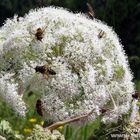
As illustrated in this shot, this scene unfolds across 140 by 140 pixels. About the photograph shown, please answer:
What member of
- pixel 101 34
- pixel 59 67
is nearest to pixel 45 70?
pixel 59 67

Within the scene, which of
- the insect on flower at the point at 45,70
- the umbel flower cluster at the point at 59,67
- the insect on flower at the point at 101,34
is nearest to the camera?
the insect on flower at the point at 45,70

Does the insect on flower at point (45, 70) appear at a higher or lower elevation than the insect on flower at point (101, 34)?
lower

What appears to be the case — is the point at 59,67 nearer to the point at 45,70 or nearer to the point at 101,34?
the point at 45,70

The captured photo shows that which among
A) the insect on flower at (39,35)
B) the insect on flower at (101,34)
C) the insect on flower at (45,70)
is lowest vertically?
the insect on flower at (45,70)

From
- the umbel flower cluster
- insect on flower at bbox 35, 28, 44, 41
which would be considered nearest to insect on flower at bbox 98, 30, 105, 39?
the umbel flower cluster

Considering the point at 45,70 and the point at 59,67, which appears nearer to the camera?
the point at 45,70

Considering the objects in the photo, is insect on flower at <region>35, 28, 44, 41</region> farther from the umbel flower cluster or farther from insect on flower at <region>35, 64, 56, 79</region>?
insect on flower at <region>35, 64, 56, 79</region>

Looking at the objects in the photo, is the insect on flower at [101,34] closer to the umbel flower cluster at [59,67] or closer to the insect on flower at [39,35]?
the umbel flower cluster at [59,67]

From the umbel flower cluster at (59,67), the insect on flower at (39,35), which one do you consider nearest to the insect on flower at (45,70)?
the umbel flower cluster at (59,67)
